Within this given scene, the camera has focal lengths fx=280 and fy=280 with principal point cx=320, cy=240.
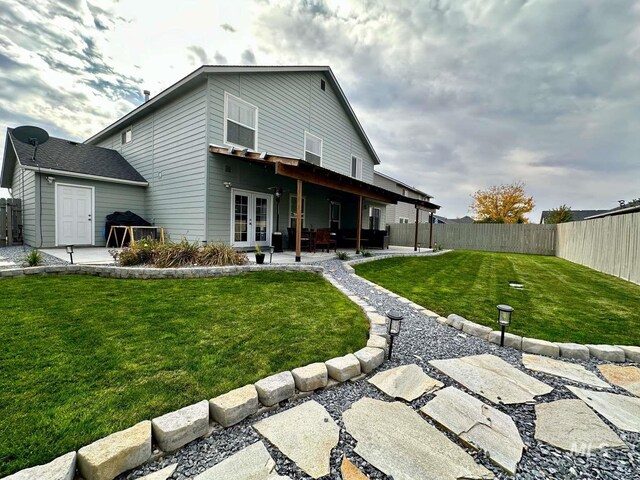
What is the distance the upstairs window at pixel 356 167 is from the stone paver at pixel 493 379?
12332mm

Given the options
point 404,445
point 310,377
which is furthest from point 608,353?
point 310,377

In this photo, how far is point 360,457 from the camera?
1.47 meters

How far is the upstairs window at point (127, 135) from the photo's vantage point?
10.5 m

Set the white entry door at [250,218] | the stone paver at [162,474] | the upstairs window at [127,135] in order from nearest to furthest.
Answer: the stone paver at [162,474] → the white entry door at [250,218] → the upstairs window at [127,135]

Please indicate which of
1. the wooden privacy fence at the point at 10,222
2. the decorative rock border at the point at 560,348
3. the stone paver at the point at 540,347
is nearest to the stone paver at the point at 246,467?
the decorative rock border at the point at 560,348

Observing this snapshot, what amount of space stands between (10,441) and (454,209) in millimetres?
36417

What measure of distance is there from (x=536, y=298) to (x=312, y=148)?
9.07 m

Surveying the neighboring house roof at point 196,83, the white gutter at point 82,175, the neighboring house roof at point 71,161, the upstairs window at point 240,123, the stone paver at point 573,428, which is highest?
the neighboring house roof at point 196,83

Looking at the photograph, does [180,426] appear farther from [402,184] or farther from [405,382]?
[402,184]

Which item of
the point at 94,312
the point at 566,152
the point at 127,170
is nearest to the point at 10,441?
the point at 94,312

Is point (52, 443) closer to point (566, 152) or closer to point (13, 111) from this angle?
point (13, 111)

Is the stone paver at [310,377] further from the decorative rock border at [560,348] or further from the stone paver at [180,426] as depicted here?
the decorative rock border at [560,348]

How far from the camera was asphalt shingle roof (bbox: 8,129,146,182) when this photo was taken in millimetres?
8219

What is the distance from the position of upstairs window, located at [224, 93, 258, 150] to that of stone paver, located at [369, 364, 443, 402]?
7709mm
